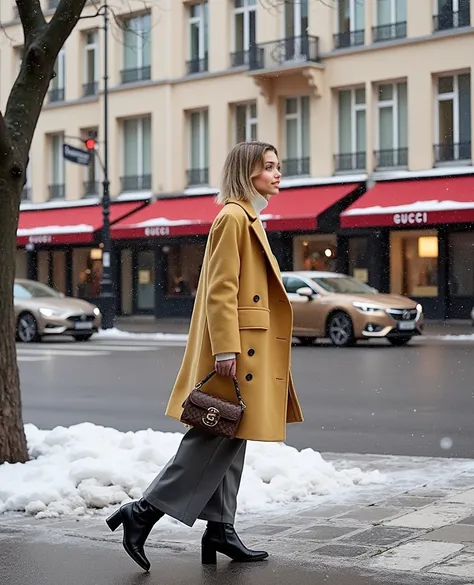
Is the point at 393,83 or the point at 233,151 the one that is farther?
the point at 393,83

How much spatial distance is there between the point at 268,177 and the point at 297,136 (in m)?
29.1

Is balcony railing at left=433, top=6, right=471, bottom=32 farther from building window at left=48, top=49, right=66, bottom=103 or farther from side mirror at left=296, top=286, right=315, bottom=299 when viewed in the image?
building window at left=48, top=49, right=66, bottom=103

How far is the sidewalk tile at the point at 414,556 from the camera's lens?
4781 mm

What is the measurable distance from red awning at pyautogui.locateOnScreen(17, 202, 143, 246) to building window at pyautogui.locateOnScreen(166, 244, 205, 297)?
1.99 meters

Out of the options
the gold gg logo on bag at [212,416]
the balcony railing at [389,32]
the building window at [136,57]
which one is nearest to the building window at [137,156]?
the building window at [136,57]

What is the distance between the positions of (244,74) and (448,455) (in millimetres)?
27133

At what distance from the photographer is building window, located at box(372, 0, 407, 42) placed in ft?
102

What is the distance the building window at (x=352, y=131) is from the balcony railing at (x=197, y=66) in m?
5.47

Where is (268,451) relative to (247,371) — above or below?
below

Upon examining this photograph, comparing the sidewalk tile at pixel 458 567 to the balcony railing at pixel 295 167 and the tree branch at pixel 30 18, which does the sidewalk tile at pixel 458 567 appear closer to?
the tree branch at pixel 30 18

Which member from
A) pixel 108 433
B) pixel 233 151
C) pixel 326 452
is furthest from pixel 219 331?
pixel 326 452

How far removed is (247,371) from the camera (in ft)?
16.3

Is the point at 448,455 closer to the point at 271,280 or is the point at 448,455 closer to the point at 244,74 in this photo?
the point at 271,280

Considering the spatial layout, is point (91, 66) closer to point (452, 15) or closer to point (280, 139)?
point (280, 139)
